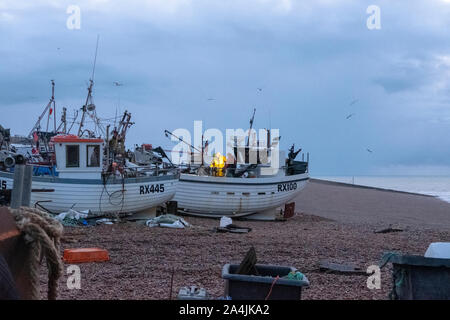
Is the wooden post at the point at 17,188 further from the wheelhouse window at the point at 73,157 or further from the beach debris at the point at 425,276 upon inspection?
the wheelhouse window at the point at 73,157

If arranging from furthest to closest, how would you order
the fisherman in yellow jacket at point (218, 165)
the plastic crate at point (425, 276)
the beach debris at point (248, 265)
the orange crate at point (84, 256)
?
1. the fisherman in yellow jacket at point (218, 165)
2. the orange crate at point (84, 256)
3. the beach debris at point (248, 265)
4. the plastic crate at point (425, 276)

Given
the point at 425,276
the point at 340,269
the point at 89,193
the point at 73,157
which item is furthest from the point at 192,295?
the point at 73,157

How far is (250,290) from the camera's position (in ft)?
14.4

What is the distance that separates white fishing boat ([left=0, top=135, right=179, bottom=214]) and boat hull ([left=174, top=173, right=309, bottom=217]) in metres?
2.23

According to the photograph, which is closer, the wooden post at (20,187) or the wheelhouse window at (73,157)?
the wooden post at (20,187)

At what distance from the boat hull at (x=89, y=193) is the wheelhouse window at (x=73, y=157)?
54cm

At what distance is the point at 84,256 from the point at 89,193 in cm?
637

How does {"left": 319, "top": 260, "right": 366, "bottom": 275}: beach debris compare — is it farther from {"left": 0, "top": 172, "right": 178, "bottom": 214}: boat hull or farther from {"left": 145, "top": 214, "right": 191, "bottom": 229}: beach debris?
{"left": 0, "top": 172, "right": 178, "bottom": 214}: boat hull

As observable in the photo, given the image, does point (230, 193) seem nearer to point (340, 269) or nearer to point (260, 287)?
point (340, 269)

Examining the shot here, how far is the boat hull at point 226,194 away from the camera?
54.4ft

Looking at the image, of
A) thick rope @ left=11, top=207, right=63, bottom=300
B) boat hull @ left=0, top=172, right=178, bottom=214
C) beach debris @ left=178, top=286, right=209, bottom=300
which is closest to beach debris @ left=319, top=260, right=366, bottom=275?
beach debris @ left=178, top=286, right=209, bottom=300

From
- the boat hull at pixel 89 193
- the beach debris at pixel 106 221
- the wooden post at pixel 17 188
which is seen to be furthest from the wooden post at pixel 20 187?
the boat hull at pixel 89 193

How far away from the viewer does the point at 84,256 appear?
25.2 ft

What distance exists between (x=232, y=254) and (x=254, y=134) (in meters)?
9.87
